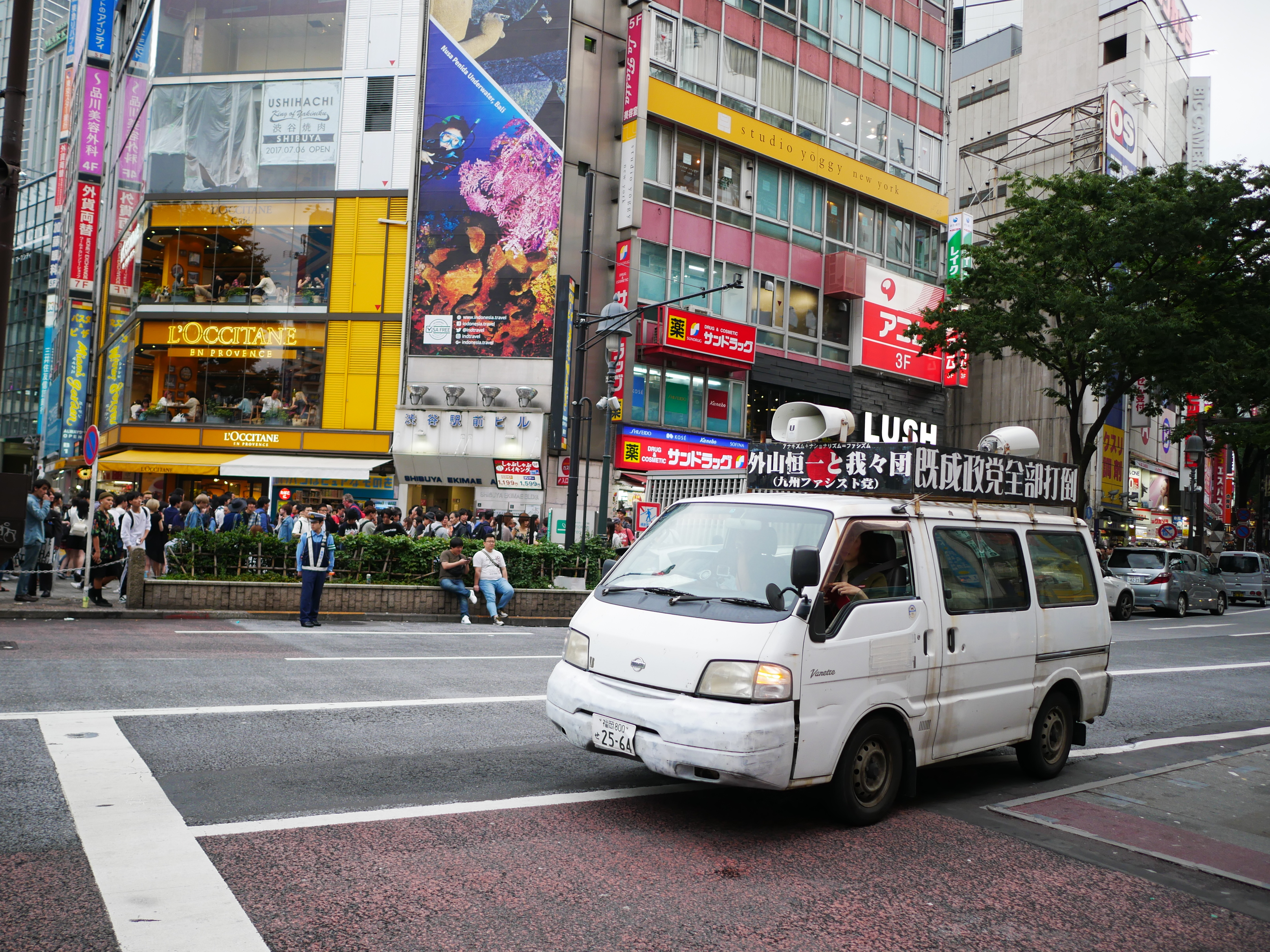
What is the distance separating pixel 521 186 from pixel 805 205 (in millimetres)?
10541

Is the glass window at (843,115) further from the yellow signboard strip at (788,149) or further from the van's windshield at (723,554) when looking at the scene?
the van's windshield at (723,554)

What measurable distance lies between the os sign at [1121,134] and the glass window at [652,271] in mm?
24760

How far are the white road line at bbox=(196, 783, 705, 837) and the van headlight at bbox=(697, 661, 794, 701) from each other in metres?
1.23

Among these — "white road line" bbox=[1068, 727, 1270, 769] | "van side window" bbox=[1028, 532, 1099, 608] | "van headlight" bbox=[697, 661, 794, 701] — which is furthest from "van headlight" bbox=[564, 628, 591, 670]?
"white road line" bbox=[1068, 727, 1270, 769]

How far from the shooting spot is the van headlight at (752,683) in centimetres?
507

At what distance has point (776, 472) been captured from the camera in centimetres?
681

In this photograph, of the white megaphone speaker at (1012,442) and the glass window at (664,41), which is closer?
the white megaphone speaker at (1012,442)

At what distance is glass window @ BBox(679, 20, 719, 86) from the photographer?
31.6 metres

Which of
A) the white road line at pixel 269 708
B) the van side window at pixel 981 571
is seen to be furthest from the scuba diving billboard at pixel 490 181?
the van side window at pixel 981 571

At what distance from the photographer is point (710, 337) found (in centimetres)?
3125

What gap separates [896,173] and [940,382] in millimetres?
8355

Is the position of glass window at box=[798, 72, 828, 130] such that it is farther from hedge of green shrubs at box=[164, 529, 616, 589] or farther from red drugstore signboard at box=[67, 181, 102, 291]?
red drugstore signboard at box=[67, 181, 102, 291]

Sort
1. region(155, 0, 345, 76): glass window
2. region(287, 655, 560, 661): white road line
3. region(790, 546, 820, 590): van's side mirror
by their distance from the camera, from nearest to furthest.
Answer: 1. region(790, 546, 820, 590): van's side mirror
2. region(287, 655, 560, 661): white road line
3. region(155, 0, 345, 76): glass window

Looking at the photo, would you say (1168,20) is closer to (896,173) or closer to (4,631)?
(896,173)
